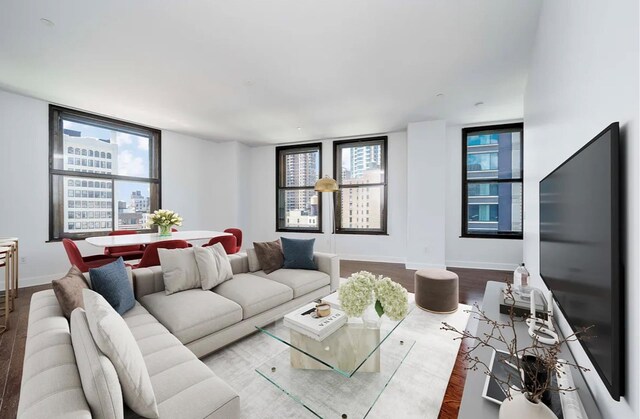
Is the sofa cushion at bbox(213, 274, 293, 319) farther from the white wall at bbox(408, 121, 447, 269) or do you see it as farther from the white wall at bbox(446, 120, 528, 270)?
the white wall at bbox(446, 120, 528, 270)

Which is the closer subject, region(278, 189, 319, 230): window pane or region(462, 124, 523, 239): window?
region(462, 124, 523, 239): window

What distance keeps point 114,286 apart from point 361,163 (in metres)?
5.24

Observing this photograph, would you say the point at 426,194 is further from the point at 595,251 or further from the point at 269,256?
the point at 595,251

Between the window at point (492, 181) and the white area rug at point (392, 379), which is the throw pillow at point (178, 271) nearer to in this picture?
the white area rug at point (392, 379)

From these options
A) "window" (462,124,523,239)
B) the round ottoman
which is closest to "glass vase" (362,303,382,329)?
the round ottoman

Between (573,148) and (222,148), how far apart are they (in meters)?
6.81

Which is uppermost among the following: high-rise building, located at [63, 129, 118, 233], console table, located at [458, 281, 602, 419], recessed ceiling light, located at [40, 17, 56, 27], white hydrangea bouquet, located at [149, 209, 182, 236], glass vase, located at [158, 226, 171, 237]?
recessed ceiling light, located at [40, 17, 56, 27]

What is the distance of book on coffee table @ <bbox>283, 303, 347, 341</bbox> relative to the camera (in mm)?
1852

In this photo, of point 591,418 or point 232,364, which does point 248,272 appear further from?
point 591,418

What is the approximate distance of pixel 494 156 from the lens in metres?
5.26

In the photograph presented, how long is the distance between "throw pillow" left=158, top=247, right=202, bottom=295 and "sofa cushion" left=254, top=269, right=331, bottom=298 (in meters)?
0.82

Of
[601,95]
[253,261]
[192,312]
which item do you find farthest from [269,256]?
[601,95]

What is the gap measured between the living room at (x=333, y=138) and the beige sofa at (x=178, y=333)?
35 millimetres

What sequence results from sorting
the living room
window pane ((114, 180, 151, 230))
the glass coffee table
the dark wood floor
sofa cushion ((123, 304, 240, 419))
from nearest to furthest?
sofa cushion ((123, 304, 240, 419)), the living room, the glass coffee table, the dark wood floor, window pane ((114, 180, 151, 230))
